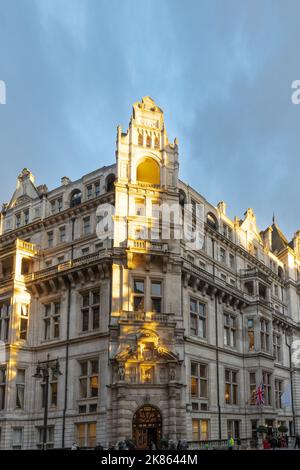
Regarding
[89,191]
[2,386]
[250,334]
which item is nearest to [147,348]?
[2,386]

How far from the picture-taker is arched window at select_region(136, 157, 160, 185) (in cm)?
5870

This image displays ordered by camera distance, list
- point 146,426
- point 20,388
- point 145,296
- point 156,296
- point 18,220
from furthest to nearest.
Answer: point 18,220 → point 20,388 → point 156,296 → point 145,296 → point 146,426

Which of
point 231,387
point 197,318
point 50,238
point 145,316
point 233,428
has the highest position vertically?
point 50,238

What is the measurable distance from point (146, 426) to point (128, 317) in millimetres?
9068

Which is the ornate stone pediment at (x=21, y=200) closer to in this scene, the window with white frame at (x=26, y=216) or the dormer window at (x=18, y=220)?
the window with white frame at (x=26, y=216)

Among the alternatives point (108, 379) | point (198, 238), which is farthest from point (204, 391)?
point (198, 238)

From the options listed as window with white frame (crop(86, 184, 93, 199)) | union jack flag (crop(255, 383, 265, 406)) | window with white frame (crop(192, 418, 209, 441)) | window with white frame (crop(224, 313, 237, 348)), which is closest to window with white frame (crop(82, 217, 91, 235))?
window with white frame (crop(86, 184, 93, 199))

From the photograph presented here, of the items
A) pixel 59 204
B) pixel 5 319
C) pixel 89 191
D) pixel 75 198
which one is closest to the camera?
pixel 5 319

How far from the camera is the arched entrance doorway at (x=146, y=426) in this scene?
45781mm

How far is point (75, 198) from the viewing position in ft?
200

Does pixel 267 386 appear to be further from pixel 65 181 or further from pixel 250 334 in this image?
pixel 65 181

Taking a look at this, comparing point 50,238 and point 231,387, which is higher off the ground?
point 50,238

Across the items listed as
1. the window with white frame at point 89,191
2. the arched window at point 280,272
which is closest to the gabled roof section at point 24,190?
the window with white frame at point 89,191
